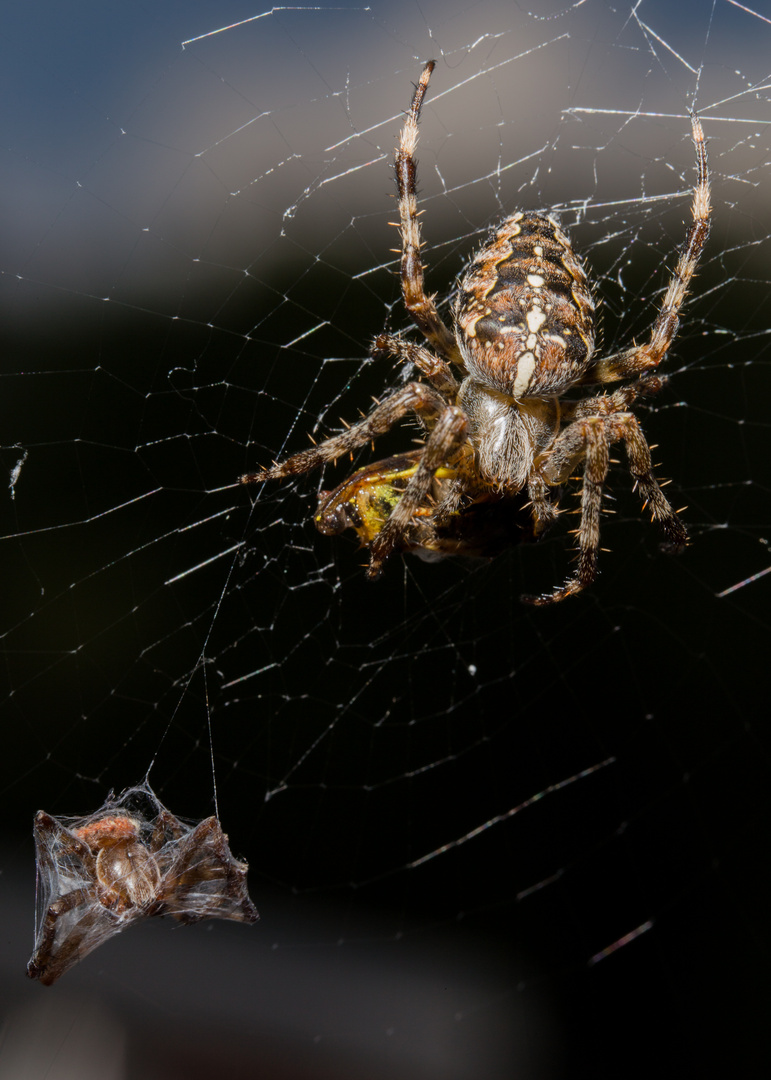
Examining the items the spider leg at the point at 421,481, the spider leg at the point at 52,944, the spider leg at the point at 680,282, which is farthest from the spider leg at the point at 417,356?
the spider leg at the point at 52,944

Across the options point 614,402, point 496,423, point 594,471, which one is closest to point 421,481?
point 496,423

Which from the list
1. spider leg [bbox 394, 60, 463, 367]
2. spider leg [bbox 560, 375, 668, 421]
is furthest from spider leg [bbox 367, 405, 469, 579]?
spider leg [bbox 560, 375, 668, 421]

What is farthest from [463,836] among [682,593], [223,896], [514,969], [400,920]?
[223,896]

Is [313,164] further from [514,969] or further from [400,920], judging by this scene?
[514,969]

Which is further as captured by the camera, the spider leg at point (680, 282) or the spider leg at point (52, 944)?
the spider leg at point (680, 282)

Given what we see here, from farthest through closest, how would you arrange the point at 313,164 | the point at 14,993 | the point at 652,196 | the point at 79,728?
the point at 79,728 → the point at 14,993 → the point at 652,196 → the point at 313,164

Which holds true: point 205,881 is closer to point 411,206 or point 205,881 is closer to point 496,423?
point 496,423

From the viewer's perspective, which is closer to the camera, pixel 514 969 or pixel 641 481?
pixel 641 481

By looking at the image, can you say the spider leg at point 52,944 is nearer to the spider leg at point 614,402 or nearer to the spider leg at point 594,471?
the spider leg at point 594,471
